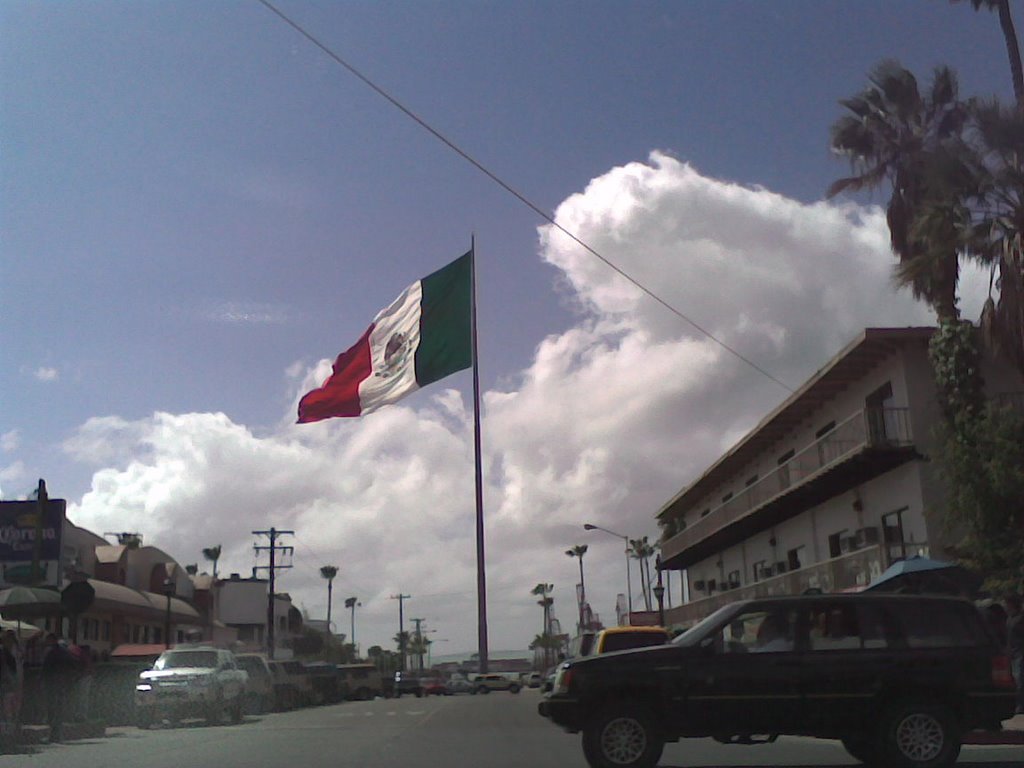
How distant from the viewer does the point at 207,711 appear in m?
24.0

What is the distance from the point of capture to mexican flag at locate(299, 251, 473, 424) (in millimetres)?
26547

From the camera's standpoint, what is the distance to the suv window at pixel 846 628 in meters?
11.2

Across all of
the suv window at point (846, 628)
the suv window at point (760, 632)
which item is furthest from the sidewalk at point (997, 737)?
the suv window at point (760, 632)

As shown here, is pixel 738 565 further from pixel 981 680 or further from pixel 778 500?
pixel 981 680

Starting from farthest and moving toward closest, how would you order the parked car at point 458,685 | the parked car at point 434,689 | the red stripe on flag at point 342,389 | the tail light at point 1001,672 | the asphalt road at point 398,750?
1. the parked car at point 434,689
2. the parked car at point 458,685
3. the red stripe on flag at point 342,389
4. the asphalt road at point 398,750
5. the tail light at point 1001,672

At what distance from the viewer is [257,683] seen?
1187 inches

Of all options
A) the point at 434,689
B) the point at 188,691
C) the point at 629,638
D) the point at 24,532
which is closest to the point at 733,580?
the point at 629,638

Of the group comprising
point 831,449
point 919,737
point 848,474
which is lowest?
point 919,737

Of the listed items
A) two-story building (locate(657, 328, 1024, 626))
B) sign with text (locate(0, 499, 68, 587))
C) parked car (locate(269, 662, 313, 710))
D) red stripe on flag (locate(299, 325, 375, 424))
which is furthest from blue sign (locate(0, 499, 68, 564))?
two-story building (locate(657, 328, 1024, 626))

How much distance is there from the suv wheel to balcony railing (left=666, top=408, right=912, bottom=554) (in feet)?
53.8

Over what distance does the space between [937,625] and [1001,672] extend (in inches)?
28.5

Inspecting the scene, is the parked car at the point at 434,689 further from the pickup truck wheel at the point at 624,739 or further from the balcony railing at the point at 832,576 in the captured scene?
the pickup truck wheel at the point at 624,739

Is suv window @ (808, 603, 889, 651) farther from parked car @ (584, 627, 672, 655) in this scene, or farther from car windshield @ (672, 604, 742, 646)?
parked car @ (584, 627, 672, 655)

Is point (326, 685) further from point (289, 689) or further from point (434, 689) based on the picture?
point (434, 689)
